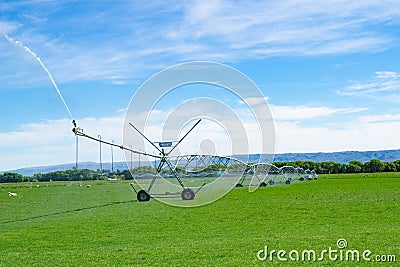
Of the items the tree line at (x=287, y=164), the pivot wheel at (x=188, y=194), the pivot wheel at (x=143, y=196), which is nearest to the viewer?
the pivot wheel at (x=188, y=194)

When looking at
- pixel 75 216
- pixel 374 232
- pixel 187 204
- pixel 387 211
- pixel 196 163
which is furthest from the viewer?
pixel 196 163

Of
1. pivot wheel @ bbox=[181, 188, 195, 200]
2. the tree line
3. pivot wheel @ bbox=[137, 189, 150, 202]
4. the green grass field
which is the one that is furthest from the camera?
the tree line

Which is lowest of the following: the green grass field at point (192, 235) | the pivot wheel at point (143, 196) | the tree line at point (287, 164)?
the green grass field at point (192, 235)

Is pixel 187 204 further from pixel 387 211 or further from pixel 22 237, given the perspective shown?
pixel 22 237

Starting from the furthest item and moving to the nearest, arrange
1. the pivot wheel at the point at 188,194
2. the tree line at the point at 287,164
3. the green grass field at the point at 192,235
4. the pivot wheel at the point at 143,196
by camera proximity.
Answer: the tree line at the point at 287,164, the pivot wheel at the point at 143,196, the pivot wheel at the point at 188,194, the green grass field at the point at 192,235

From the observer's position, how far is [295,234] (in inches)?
800

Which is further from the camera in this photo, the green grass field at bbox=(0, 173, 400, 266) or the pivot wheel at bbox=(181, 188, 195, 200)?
the pivot wheel at bbox=(181, 188, 195, 200)

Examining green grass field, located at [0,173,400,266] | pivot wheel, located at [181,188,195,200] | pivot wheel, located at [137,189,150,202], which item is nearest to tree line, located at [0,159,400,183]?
pivot wheel, located at [137,189,150,202]

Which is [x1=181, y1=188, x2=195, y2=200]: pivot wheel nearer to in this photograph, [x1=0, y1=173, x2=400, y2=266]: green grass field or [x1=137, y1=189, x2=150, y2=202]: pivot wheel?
[x1=137, y1=189, x2=150, y2=202]: pivot wheel

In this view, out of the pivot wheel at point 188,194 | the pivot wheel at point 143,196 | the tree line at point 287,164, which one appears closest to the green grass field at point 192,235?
the pivot wheel at point 188,194

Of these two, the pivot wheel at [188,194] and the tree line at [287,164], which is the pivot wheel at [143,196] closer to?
the pivot wheel at [188,194]

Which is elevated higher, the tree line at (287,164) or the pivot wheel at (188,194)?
the tree line at (287,164)

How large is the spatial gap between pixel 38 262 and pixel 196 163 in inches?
1095

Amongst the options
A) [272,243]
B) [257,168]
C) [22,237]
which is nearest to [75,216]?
[22,237]
